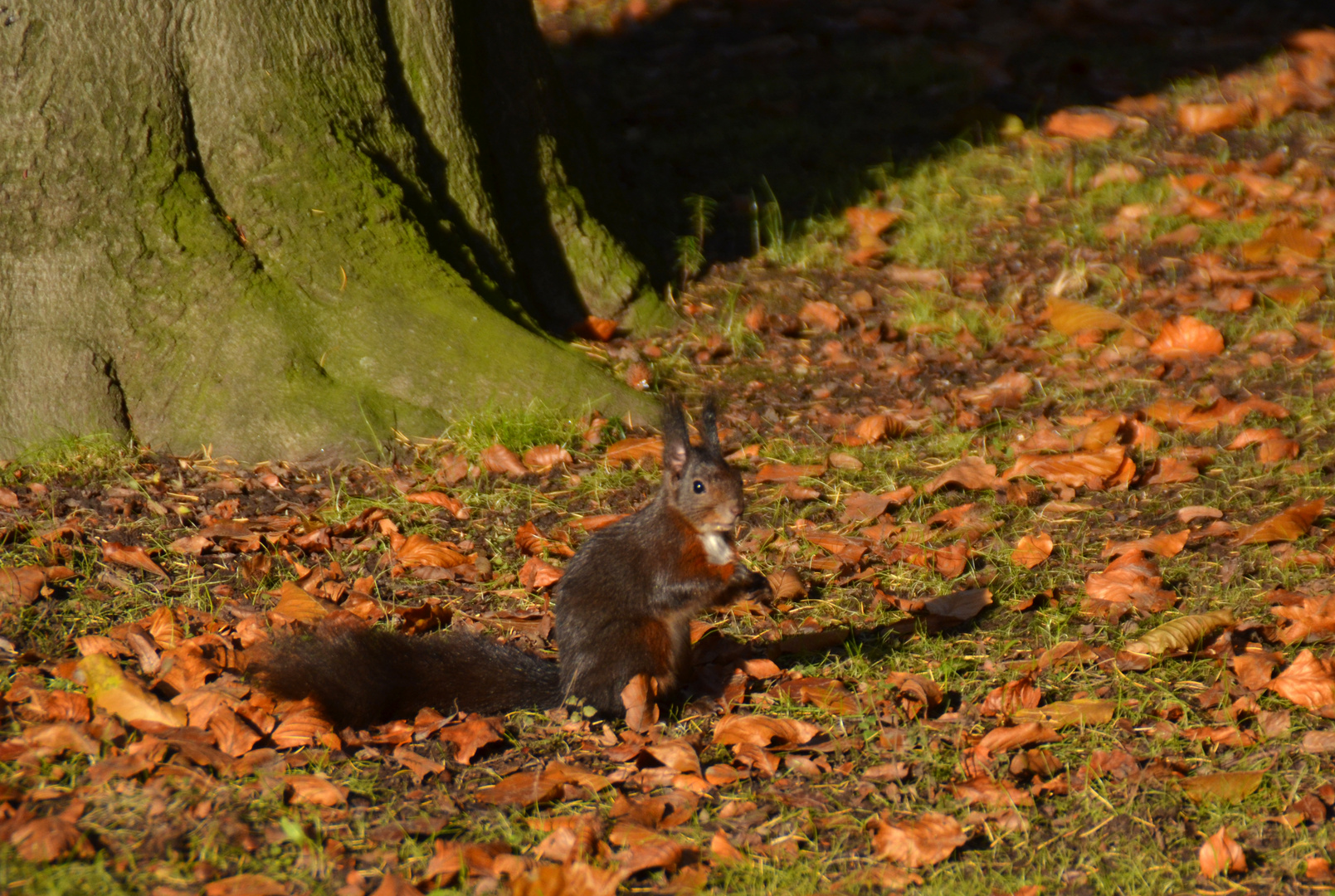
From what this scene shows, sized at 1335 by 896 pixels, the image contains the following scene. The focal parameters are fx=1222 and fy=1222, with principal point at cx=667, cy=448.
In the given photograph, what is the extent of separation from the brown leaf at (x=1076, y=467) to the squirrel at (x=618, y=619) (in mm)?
1467

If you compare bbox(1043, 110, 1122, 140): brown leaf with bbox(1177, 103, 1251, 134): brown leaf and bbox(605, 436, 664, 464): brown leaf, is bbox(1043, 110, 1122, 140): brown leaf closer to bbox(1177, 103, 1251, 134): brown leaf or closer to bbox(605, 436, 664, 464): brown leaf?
bbox(1177, 103, 1251, 134): brown leaf

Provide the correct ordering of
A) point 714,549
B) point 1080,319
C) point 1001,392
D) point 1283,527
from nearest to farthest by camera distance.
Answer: point 714,549, point 1283,527, point 1001,392, point 1080,319

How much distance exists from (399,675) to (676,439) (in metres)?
0.85

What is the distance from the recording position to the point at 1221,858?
2338 mm

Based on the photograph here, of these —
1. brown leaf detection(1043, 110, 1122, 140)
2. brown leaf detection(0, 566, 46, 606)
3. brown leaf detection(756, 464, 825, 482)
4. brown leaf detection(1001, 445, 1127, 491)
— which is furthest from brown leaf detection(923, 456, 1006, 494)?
brown leaf detection(1043, 110, 1122, 140)

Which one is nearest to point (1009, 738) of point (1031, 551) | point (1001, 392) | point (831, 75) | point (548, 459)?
point (1031, 551)

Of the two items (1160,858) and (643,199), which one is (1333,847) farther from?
A: (643,199)

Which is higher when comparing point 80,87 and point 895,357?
point 80,87

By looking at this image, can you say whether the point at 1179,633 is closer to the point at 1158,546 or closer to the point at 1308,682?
the point at 1308,682

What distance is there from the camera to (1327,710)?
9.09 ft

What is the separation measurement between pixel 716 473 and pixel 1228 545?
1675mm

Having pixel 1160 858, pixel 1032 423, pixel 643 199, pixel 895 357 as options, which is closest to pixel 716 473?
pixel 1160 858

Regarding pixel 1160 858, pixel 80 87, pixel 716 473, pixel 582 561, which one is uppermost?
pixel 80 87

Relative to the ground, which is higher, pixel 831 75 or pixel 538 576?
pixel 831 75
